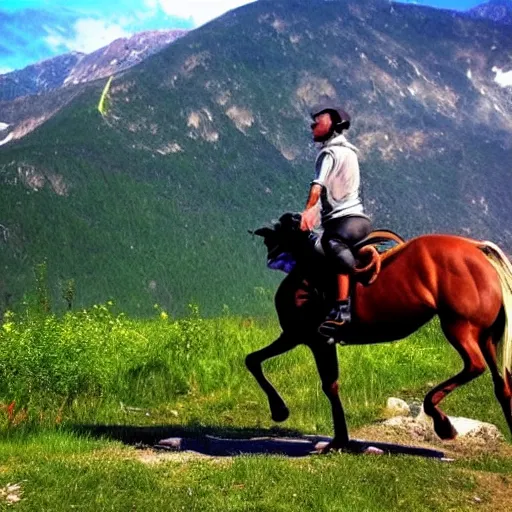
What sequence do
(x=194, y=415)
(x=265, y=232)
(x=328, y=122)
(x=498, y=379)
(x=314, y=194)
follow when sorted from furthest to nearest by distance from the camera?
(x=194, y=415)
(x=265, y=232)
(x=328, y=122)
(x=314, y=194)
(x=498, y=379)

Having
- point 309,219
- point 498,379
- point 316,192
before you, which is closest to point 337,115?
point 316,192

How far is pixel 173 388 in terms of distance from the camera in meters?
14.6

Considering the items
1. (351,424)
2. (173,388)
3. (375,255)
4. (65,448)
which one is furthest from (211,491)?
(173,388)

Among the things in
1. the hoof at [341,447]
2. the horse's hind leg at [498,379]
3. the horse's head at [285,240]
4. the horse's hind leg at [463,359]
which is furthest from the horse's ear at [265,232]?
the horse's hind leg at [498,379]

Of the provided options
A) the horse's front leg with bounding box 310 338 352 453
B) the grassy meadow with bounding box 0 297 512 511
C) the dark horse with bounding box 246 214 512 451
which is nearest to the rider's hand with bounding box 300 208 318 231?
the dark horse with bounding box 246 214 512 451

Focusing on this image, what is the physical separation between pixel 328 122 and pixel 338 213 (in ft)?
3.85

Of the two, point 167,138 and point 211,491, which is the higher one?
point 167,138

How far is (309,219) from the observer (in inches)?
344

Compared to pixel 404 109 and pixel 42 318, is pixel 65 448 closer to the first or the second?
pixel 42 318

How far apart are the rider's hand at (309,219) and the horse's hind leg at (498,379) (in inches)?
95.4

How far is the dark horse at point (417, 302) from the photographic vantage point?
8.53m

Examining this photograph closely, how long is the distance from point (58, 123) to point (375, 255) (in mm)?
140243

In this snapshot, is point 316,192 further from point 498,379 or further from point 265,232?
point 498,379

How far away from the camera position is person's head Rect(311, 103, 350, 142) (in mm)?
9273
